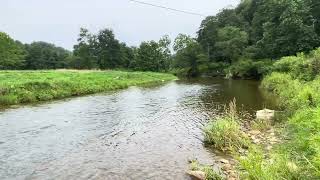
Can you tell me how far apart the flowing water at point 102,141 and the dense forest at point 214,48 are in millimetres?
39729

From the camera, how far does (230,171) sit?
1171 centimetres

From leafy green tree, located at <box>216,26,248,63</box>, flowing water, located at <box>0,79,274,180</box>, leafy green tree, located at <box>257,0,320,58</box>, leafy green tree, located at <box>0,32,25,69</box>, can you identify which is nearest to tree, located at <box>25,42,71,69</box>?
leafy green tree, located at <box>0,32,25,69</box>

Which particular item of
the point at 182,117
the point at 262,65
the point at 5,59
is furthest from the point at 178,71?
the point at 182,117

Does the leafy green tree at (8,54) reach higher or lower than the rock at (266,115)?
higher

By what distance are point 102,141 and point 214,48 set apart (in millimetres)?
86700

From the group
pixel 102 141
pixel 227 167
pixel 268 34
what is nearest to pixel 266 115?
pixel 227 167

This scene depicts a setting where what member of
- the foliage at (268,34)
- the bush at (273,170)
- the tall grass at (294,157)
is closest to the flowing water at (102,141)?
the tall grass at (294,157)

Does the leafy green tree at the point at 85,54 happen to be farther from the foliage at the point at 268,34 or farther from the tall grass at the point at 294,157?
the tall grass at the point at 294,157

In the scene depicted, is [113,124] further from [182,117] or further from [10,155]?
[10,155]

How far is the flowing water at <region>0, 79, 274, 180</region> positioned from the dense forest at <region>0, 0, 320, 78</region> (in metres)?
39.7

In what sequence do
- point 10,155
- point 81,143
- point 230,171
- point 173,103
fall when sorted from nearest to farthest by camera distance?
point 230,171 < point 10,155 < point 81,143 < point 173,103

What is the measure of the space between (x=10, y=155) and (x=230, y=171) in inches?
332

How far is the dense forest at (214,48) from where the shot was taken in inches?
2469

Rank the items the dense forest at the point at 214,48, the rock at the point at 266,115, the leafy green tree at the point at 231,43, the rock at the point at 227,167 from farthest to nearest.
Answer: the leafy green tree at the point at 231,43 < the dense forest at the point at 214,48 < the rock at the point at 266,115 < the rock at the point at 227,167
